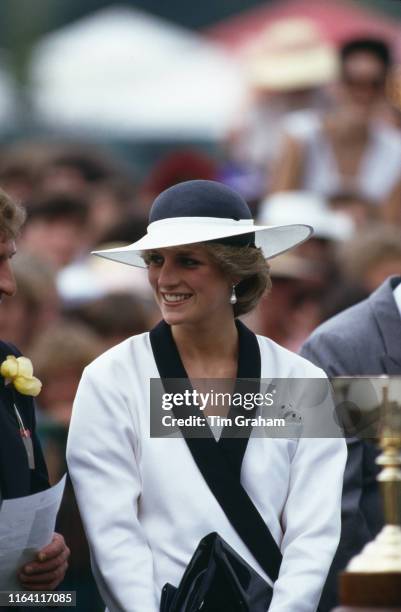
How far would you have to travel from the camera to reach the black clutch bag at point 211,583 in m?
5.99

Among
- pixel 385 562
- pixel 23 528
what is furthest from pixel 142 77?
pixel 385 562

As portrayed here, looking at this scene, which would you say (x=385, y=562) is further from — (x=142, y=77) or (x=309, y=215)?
(x=142, y=77)


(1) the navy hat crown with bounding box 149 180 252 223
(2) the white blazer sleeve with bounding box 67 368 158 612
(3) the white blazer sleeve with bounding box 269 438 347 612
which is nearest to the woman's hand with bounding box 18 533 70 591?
(2) the white blazer sleeve with bounding box 67 368 158 612

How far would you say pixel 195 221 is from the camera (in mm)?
6453

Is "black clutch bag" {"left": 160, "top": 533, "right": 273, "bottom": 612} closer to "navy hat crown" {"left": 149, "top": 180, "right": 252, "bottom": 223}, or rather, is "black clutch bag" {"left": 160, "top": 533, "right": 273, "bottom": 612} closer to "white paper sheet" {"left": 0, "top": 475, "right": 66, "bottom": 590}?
"white paper sheet" {"left": 0, "top": 475, "right": 66, "bottom": 590}

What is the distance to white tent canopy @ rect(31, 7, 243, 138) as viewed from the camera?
19.5 meters

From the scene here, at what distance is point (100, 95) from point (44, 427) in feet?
40.3

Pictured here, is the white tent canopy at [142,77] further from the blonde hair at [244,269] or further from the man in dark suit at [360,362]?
the blonde hair at [244,269]

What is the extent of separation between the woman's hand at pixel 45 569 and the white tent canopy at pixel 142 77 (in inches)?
519

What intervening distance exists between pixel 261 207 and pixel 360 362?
499 centimetres

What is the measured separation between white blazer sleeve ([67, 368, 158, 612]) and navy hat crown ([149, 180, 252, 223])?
58 centimetres

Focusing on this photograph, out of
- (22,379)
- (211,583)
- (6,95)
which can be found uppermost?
(6,95)

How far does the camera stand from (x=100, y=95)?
20125mm

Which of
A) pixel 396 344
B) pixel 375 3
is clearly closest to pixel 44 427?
pixel 396 344
